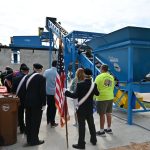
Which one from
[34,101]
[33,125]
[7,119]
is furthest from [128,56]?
[7,119]

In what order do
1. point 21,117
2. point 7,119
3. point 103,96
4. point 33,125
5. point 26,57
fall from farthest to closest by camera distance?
point 26,57, point 21,117, point 103,96, point 33,125, point 7,119

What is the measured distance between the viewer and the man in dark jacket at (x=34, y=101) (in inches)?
189

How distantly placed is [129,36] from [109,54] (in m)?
1.46

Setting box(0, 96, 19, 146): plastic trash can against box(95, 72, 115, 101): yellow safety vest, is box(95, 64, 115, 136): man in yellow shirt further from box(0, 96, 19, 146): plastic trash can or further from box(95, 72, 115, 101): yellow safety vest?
box(0, 96, 19, 146): plastic trash can

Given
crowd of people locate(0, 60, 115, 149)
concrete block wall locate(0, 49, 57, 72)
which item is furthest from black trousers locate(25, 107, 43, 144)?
concrete block wall locate(0, 49, 57, 72)

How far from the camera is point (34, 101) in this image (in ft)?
15.7

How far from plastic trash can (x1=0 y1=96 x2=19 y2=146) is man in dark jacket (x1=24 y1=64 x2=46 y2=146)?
0.29 metres

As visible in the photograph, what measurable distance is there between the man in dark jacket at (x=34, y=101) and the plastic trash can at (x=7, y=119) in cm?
29

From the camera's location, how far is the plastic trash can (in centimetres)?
475

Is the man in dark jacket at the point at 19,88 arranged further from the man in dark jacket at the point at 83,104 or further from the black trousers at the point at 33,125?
the man in dark jacket at the point at 83,104

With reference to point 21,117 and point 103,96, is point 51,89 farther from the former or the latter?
point 103,96

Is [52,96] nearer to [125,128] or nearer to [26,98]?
[26,98]

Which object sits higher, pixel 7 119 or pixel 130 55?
pixel 130 55

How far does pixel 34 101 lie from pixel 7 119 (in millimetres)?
665
